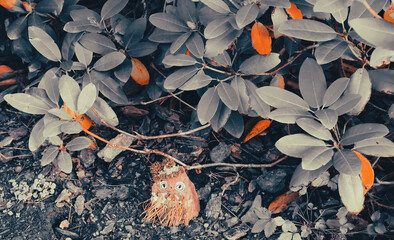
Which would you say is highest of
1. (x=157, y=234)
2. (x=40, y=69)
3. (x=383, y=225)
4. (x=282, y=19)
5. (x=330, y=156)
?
(x=282, y=19)

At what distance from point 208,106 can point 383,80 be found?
60 cm

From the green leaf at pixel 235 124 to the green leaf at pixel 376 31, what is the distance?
2.08 feet

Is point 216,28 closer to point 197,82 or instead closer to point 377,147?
point 197,82

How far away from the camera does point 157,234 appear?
1.46 m

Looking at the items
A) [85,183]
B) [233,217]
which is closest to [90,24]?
[85,183]

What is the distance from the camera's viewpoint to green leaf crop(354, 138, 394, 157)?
109 cm

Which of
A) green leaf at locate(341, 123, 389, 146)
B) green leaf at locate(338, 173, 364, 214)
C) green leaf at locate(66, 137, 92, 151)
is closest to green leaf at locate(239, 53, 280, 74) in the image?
green leaf at locate(341, 123, 389, 146)

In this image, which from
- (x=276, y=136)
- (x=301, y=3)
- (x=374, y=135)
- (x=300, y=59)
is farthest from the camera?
(x=276, y=136)

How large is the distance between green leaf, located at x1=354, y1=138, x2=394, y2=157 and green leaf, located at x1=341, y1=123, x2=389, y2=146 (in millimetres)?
22

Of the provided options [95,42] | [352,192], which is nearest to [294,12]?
[352,192]

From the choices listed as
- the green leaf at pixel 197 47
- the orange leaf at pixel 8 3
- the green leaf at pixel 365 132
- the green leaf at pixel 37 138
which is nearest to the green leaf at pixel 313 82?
the green leaf at pixel 365 132

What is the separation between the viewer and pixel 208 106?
1279mm

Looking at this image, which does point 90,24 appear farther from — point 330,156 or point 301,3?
point 330,156

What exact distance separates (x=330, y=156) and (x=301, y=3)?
57 centimetres
